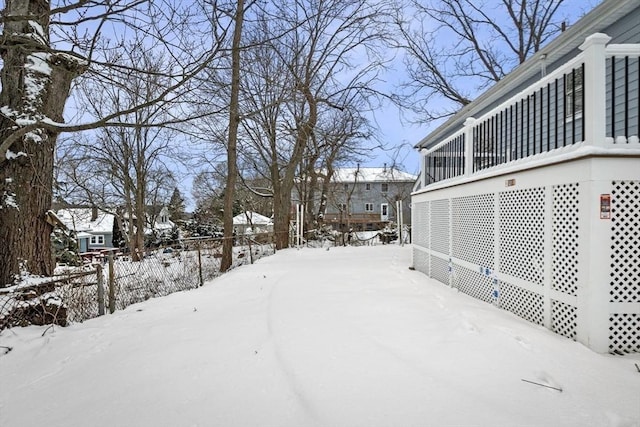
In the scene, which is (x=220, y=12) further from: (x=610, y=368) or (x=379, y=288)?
(x=610, y=368)

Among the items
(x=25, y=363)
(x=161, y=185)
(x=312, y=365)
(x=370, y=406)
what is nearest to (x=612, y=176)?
(x=370, y=406)

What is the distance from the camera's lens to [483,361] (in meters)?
2.64

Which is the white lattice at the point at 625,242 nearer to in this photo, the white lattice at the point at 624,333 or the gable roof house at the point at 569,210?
the gable roof house at the point at 569,210

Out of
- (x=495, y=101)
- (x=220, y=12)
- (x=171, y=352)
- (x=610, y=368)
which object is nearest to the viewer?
(x=610, y=368)

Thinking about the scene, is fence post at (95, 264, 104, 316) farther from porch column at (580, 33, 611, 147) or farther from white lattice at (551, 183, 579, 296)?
porch column at (580, 33, 611, 147)

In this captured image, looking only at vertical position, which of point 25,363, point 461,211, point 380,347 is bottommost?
point 25,363

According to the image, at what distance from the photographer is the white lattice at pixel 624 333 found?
279cm

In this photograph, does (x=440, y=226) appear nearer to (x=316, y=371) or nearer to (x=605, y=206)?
(x=605, y=206)

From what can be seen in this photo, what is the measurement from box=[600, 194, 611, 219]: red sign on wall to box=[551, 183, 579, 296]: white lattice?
0.61 ft

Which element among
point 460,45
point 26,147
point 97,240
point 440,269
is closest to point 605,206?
point 440,269

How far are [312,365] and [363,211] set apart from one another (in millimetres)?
36295

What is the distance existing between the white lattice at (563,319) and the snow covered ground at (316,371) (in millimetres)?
113

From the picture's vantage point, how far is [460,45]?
Answer: 1678cm

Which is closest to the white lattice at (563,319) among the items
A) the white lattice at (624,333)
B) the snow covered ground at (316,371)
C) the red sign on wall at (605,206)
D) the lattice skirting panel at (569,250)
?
the lattice skirting panel at (569,250)
